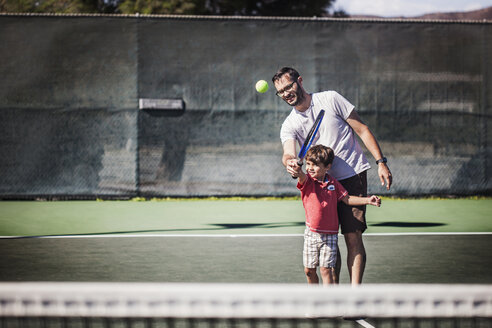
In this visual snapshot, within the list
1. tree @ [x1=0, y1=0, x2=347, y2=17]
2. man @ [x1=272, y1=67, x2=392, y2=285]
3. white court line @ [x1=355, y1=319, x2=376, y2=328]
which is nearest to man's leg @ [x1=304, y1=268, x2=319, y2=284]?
man @ [x1=272, y1=67, x2=392, y2=285]

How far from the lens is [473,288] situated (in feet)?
7.22

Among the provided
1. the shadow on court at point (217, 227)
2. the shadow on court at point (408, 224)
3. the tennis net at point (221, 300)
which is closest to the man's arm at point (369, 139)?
the tennis net at point (221, 300)

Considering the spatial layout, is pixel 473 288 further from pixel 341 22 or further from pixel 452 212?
pixel 341 22

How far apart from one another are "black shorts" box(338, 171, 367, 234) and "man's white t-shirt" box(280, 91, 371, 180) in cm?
4

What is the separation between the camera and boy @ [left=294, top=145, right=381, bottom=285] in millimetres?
3865

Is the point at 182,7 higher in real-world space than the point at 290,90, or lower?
higher

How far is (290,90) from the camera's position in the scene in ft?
13.3

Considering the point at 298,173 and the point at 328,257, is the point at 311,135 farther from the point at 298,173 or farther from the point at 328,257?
the point at 328,257

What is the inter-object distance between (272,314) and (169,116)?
24.4 ft

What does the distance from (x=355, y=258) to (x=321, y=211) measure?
1.29 feet

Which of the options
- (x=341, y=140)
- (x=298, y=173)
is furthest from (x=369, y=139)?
(x=298, y=173)

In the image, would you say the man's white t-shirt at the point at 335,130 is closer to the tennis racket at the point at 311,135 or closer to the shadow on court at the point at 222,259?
the tennis racket at the point at 311,135

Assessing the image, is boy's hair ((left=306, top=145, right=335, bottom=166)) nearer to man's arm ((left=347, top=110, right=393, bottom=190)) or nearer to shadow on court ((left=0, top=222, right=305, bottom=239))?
man's arm ((left=347, top=110, right=393, bottom=190))

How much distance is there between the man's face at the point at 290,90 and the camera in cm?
405
